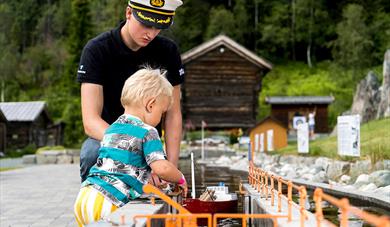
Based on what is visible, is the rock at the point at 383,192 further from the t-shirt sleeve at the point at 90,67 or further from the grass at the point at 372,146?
the t-shirt sleeve at the point at 90,67

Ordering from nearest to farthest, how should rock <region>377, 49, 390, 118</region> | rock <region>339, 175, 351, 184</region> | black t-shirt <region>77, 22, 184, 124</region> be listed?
black t-shirt <region>77, 22, 184, 124</region> → rock <region>339, 175, 351, 184</region> → rock <region>377, 49, 390, 118</region>

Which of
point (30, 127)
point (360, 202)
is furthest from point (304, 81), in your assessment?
point (360, 202)

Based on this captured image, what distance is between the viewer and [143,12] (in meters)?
4.25

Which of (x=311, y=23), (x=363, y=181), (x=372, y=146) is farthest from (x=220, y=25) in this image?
(x=363, y=181)

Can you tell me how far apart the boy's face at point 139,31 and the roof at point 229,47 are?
1329 inches

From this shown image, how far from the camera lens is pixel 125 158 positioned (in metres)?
3.61


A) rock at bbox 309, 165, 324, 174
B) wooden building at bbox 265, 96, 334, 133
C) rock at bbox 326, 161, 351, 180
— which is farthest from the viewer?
wooden building at bbox 265, 96, 334, 133

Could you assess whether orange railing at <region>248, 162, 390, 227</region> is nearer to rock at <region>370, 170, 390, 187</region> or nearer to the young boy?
the young boy

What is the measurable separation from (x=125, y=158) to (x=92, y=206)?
0.36 m

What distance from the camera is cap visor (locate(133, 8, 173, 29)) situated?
13.9 ft

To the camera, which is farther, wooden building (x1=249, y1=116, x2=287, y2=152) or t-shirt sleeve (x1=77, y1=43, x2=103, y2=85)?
wooden building (x1=249, y1=116, x2=287, y2=152)

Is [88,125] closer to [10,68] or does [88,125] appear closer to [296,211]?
[296,211]

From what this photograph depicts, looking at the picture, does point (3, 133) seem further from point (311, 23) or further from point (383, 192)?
point (311, 23)

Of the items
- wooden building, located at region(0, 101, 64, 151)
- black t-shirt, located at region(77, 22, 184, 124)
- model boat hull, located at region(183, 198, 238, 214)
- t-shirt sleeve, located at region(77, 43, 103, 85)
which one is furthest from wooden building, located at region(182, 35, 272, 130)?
t-shirt sleeve, located at region(77, 43, 103, 85)
